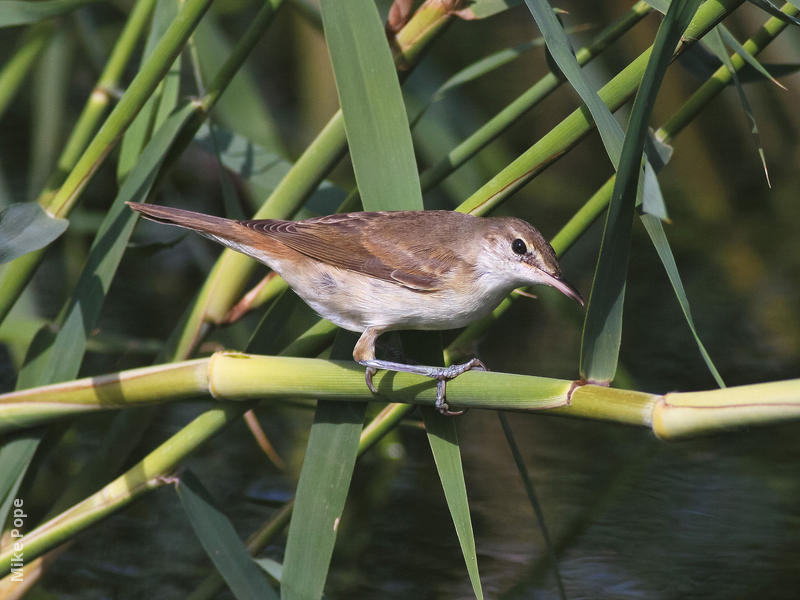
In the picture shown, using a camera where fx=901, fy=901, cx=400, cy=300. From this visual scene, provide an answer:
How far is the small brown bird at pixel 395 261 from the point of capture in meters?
1.92

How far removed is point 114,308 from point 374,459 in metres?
1.35

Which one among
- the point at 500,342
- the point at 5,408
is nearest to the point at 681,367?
the point at 500,342

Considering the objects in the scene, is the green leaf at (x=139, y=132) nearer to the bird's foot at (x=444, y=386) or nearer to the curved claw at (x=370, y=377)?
the curved claw at (x=370, y=377)

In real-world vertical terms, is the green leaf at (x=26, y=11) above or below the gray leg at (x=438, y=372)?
above

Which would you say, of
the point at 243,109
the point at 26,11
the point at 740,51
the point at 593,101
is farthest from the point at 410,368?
the point at 243,109

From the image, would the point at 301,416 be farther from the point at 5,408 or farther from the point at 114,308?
the point at 5,408

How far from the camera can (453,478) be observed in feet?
5.44

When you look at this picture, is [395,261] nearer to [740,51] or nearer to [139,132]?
[139,132]

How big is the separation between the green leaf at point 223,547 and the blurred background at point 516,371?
498 millimetres

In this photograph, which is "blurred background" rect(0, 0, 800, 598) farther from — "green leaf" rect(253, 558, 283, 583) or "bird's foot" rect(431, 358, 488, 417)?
"bird's foot" rect(431, 358, 488, 417)

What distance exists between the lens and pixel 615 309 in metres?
1.53

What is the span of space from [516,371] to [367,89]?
181cm

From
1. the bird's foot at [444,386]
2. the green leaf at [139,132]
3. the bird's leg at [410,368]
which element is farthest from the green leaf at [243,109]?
the bird's foot at [444,386]

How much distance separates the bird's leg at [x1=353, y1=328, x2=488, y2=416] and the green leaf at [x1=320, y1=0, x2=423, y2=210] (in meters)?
0.34
